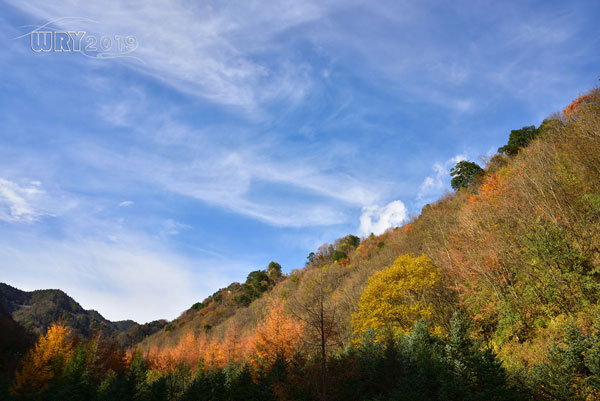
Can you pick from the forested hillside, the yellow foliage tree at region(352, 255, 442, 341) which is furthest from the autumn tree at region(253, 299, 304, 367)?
the yellow foliage tree at region(352, 255, 442, 341)

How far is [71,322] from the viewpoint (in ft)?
495

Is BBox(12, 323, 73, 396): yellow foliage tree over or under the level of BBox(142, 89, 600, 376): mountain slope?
under

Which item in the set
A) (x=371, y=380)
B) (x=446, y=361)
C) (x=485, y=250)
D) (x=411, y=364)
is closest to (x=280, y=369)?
(x=371, y=380)

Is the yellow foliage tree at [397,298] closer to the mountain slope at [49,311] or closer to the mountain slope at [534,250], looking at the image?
the mountain slope at [534,250]

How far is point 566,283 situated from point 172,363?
61.0 meters

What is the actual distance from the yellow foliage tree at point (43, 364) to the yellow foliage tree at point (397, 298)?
37.2 meters

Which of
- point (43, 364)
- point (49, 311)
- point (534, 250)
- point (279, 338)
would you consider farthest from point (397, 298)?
point (49, 311)

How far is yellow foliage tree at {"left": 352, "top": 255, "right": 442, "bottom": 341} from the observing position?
26141mm

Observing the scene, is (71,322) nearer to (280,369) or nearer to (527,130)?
(280,369)

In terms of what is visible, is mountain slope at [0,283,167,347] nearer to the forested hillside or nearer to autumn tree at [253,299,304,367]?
autumn tree at [253,299,304,367]

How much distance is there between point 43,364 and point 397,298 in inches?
1873

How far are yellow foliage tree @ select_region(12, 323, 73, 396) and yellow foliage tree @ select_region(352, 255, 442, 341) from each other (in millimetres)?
37198

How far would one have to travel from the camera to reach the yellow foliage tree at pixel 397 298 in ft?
85.8

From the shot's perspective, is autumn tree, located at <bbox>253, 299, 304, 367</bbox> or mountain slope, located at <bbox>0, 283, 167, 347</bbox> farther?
mountain slope, located at <bbox>0, 283, 167, 347</bbox>
